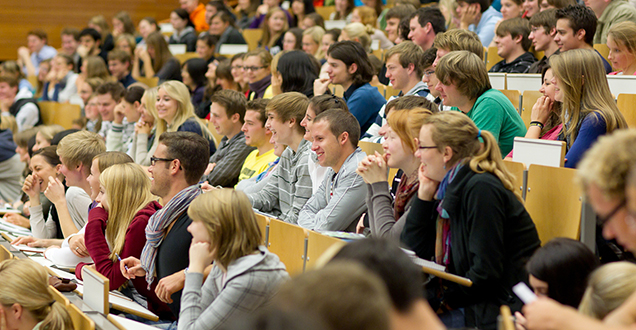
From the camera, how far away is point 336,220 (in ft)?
8.45

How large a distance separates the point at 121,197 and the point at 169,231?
416 mm

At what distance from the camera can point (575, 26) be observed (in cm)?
344

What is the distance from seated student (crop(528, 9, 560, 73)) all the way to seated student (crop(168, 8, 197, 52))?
4.98 m

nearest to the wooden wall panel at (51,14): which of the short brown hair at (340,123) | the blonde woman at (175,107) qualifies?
the blonde woman at (175,107)

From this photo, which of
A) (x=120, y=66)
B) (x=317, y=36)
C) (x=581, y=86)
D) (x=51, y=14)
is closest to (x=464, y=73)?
(x=581, y=86)

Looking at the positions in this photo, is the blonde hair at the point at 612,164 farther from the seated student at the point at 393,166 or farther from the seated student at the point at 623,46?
the seated student at the point at 623,46

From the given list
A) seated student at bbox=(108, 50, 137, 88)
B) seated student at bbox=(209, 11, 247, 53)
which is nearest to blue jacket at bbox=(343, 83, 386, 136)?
seated student at bbox=(108, 50, 137, 88)

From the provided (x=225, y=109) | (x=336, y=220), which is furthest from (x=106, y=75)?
(x=336, y=220)

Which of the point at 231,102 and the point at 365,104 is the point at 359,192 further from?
the point at 231,102

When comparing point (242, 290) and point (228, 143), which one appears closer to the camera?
point (242, 290)

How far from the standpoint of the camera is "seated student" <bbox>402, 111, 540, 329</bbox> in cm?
184

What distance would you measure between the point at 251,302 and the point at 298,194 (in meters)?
1.31

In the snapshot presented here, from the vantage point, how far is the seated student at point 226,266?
1760mm

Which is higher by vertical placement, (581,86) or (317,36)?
(581,86)
